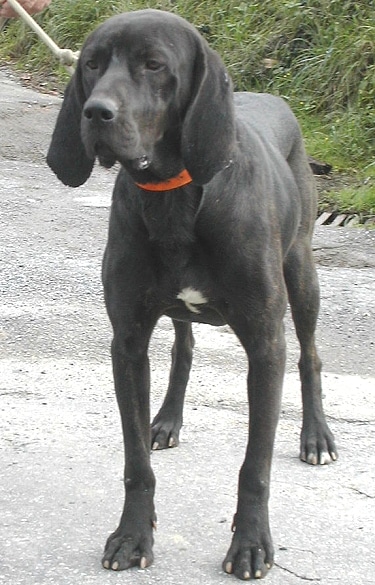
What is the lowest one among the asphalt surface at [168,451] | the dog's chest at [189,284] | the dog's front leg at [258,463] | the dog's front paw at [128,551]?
the asphalt surface at [168,451]

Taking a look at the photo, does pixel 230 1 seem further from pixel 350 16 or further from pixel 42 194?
pixel 42 194

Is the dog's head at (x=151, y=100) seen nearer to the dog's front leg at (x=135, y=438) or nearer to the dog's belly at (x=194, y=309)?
the dog's belly at (x=194, y=309)

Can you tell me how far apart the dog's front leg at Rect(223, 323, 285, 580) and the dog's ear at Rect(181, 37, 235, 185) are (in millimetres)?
576

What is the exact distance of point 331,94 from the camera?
9406 millimetres

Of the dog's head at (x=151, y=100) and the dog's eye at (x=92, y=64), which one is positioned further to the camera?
the dog's eye at (x=92, y=64)

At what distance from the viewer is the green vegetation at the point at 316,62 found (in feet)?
28.6

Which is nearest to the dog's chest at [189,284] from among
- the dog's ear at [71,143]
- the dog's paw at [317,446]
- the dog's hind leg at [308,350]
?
the dog's ear at [71,143]

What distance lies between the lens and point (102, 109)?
2902 millimetres

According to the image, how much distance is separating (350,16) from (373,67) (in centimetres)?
93

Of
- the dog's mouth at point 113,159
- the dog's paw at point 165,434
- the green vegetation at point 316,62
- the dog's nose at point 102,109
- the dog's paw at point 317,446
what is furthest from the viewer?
the green vegetation at point 316,62

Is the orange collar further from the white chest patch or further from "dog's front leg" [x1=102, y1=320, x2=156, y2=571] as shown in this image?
"dog's front leg" [x1=102, y1=320, x2=156, y2=571]

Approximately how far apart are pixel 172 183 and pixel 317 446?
4.50 feet

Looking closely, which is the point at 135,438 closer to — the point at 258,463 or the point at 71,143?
the point at 258,463

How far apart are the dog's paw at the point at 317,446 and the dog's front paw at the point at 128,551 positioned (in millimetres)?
932
